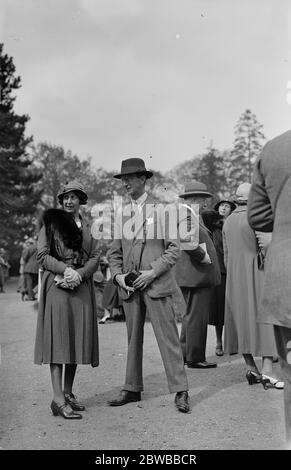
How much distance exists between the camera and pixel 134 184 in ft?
17.7

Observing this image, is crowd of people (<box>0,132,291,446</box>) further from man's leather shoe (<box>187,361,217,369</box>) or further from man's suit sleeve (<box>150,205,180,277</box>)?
man's leather shoe (<box>187,361,217,369</box>)

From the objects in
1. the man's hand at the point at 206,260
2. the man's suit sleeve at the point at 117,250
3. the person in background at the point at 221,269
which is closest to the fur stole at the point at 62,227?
the man's suit sleeve at the point at 117,250

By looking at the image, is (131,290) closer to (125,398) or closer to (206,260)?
(125,398)

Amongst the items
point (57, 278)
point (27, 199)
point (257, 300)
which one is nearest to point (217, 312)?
point (257, 300)

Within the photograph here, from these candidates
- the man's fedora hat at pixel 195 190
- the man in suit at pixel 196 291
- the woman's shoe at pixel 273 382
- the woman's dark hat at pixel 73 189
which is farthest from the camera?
the man's fedora hat at pixel 195 190

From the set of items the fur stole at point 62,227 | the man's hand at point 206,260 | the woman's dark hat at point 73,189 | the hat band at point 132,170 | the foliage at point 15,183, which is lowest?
the man's hand at point 206,260

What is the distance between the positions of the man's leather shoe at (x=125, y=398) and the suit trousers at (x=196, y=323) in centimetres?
163

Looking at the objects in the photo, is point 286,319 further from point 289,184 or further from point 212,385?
point 212,385

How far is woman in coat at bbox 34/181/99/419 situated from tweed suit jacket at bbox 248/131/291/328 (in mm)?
2254

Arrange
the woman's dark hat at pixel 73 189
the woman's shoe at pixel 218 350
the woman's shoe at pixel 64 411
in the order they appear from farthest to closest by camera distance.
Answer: the woman's shoe at pixel 218 350 → the woman's dark hat at pixel 73 189 → the woman's shoe at pixel 64 411

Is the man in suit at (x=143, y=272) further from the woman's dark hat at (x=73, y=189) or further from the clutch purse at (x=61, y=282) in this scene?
the clutch purse at (x=61, y=282)

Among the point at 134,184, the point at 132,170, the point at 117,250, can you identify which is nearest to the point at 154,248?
the point at 117,250

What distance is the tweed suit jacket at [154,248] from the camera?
206 inches

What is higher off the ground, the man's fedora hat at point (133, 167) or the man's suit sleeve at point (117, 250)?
the man's fedora hat at point (133, 167)
